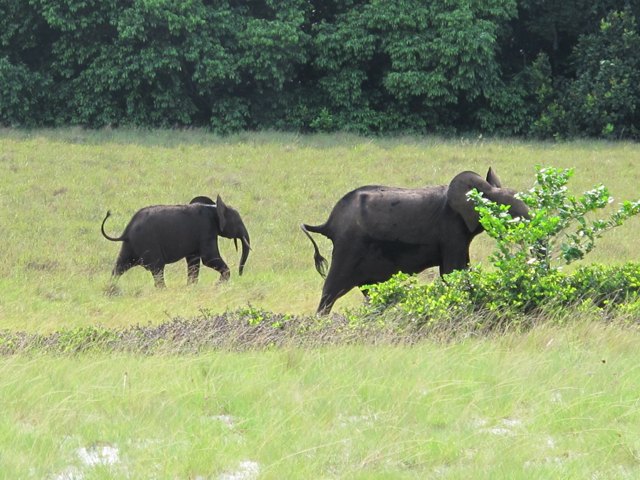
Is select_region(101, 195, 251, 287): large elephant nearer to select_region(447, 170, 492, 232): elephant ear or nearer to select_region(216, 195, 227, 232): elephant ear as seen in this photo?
select_region(216, 195, 227, 232): elephant ear

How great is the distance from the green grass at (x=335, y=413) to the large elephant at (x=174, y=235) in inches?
279

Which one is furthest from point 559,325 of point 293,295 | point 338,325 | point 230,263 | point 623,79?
point 623,79

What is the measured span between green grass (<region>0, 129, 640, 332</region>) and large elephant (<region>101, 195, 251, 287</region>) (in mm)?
345

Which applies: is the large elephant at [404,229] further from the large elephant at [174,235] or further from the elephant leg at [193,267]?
the elephant leg at [193,267]

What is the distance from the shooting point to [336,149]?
30.0 metres

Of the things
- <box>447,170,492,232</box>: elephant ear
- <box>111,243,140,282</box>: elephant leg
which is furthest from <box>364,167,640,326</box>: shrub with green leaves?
<box>111,243,140,282</box>: elephant leg

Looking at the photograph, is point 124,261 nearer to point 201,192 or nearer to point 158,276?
point 158,276

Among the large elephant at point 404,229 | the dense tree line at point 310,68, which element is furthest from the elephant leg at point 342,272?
the dense tree line at point 310,68

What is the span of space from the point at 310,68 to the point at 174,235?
23130 millimetres

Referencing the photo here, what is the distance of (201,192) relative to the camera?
79.4 ft

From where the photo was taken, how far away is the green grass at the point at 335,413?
6.06 metres

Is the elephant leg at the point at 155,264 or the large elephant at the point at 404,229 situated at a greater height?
the large elephant at the point at 404,229

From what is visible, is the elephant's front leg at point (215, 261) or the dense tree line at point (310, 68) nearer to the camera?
the elephant's front leg at point (215, 261)

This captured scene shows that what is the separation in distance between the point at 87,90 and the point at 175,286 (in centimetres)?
2141
